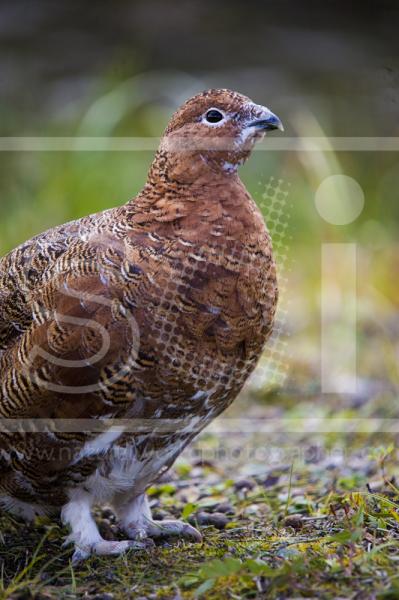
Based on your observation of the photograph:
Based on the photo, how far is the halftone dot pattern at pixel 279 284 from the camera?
20.3 ft

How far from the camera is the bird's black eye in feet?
12.2

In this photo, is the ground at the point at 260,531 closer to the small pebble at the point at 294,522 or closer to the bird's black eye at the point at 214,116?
the small pebble at the point at 294,522

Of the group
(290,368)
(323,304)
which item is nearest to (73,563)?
(290,368)

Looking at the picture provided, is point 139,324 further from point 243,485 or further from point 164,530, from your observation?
point 243,485

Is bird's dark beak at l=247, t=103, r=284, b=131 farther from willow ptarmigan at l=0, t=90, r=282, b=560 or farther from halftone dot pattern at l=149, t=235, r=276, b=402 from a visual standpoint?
halftone dot pattern at l=149, t=235, r=276, b=402

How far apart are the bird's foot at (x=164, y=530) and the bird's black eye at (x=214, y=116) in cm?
195

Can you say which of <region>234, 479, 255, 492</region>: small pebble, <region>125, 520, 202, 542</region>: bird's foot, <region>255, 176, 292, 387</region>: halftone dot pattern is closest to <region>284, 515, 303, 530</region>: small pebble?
<region>125, 520, 202, 542</region>: bird's foot

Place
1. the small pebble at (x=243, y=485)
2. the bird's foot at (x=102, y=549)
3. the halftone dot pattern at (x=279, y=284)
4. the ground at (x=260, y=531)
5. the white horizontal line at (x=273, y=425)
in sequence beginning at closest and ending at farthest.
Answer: the ground at (x=260, y=531), the white horizontal line at (x=273, y=425), the bird's foot at (x=102, y=549), the small pebble at (x=243, y=485), the halftone dot pattern at (x=279, y=284)

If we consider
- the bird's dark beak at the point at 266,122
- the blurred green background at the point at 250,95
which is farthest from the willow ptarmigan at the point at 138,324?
the blurred green background at the point at 250,95

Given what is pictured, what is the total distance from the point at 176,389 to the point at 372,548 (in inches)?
40.4

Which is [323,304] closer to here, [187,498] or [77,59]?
[187,498]

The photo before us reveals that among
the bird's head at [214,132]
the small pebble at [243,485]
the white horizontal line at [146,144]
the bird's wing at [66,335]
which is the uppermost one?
the white horizontal line at [146,144]

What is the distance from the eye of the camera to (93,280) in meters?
3.43

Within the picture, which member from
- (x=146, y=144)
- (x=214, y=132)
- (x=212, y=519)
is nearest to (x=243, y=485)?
(x=212, y=519)
